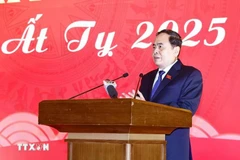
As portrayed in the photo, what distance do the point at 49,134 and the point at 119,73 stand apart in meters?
0.77

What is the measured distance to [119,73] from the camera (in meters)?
3.63

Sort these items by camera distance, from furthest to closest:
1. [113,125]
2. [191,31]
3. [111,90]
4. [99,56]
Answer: [99,56]
[191,31]
[111,90]
[113,125]

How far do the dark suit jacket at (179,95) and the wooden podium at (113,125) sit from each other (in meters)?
0.36

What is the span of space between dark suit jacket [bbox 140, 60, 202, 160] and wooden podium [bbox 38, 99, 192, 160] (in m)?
0.36

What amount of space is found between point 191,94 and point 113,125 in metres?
0.83

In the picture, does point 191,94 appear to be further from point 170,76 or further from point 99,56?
point 99,56

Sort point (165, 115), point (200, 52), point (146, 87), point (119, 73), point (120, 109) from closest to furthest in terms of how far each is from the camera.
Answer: point (120, 109) < point (165, 115) < point (146, 87) < point (200, 52) < point (119, 73)

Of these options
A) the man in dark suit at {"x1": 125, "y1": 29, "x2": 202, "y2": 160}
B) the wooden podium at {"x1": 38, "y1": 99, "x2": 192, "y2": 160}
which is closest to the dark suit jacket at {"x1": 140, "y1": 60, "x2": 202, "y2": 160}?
the man in dark suit at {"x1": 125, "y1": 29, "x2": 202, "y2": 160}

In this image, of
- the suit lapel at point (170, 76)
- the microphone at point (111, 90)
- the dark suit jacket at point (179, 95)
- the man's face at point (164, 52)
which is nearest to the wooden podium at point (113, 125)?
the microphone at point (111, 90)

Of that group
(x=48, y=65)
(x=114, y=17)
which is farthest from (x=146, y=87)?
(x=48, y=65)

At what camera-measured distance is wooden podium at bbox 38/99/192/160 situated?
1.98m

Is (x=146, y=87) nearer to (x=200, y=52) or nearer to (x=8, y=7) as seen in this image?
(x=200, y=52)

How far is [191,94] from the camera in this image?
270cm

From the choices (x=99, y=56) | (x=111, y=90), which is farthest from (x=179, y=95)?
(x=99, y=56)
